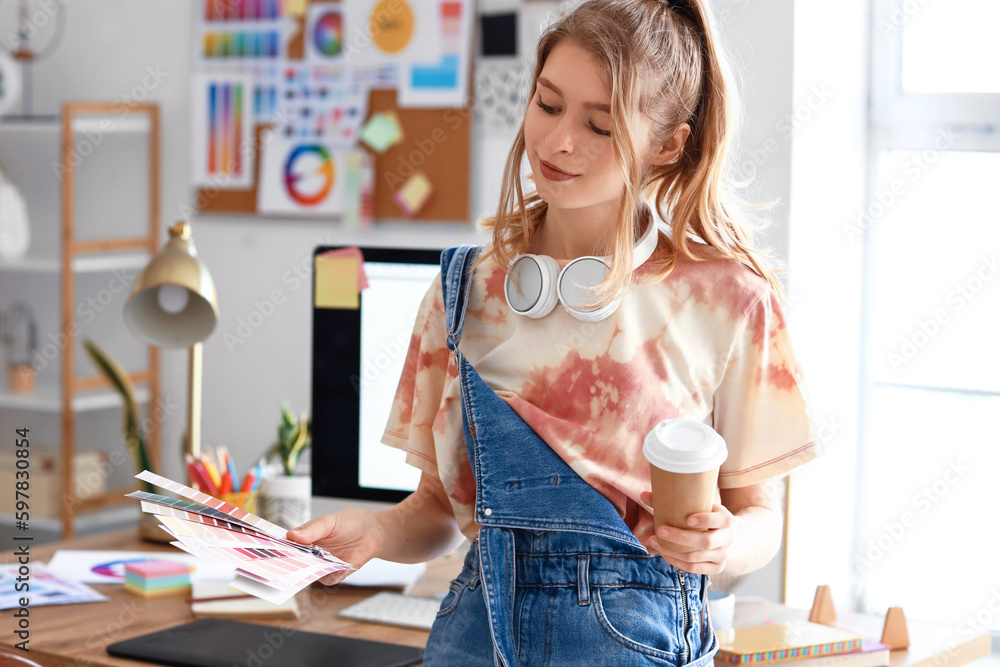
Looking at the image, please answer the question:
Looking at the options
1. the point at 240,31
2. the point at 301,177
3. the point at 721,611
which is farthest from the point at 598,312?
the point at 240,31

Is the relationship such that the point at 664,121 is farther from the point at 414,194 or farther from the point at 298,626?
the point at 414,194

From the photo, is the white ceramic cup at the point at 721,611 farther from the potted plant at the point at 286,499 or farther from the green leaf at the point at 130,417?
the green leaf at the point at 130,417

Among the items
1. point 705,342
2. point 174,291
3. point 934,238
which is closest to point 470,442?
point 705,342

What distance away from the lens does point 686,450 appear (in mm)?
802

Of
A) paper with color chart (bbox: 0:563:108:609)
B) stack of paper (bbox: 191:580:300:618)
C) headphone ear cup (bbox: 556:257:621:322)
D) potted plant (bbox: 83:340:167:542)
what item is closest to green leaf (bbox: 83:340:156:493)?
potted plant (bbox: 83:340:167:542)

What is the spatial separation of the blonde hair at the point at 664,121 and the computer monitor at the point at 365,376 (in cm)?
50

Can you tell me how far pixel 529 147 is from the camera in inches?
40.6

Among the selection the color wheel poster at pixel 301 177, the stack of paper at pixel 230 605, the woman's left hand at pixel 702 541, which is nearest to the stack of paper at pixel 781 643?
the woman's left hand at pixel 702 541

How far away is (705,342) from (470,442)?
0.79 ft

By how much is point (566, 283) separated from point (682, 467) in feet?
0.88

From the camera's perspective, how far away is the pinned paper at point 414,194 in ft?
9.59

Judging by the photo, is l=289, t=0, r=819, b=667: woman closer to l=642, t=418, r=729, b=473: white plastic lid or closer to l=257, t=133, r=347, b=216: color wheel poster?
l=642, t=418, r=729, b=473: white plastic lid

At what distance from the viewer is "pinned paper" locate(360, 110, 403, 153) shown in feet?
9.73

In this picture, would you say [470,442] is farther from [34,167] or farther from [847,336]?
[34,167]
